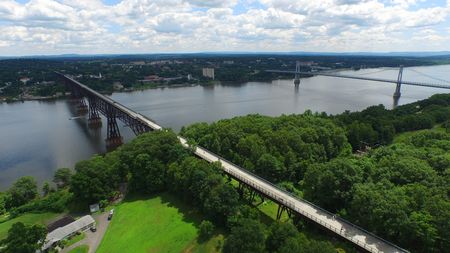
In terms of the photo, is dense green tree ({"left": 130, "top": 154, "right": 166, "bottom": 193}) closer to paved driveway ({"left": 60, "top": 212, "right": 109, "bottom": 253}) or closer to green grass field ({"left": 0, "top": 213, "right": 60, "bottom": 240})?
paved driveway ({"left": 60, "top": 212, "right": 109, "bottom": 253})

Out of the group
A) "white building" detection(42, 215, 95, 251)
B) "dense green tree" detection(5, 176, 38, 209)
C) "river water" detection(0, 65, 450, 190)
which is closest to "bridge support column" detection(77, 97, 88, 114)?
"river water" detection(0, 65, 450, 190)

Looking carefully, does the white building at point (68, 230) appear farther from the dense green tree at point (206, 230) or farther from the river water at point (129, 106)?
the river water at point (129, 106)

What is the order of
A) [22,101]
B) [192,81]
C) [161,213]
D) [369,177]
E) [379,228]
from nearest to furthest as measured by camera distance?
[379,228] < [369,177] < [161,213] < [22,101] < [192,81]

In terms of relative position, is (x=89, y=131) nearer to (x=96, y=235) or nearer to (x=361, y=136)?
(x=96, y=235)

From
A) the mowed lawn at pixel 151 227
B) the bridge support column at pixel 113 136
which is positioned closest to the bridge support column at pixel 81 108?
the bridge support column at pixel 113 136

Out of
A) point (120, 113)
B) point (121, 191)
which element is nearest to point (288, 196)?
point (121, 191)

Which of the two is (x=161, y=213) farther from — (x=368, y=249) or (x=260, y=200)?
(x=368, y=249)

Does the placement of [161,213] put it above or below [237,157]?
below
